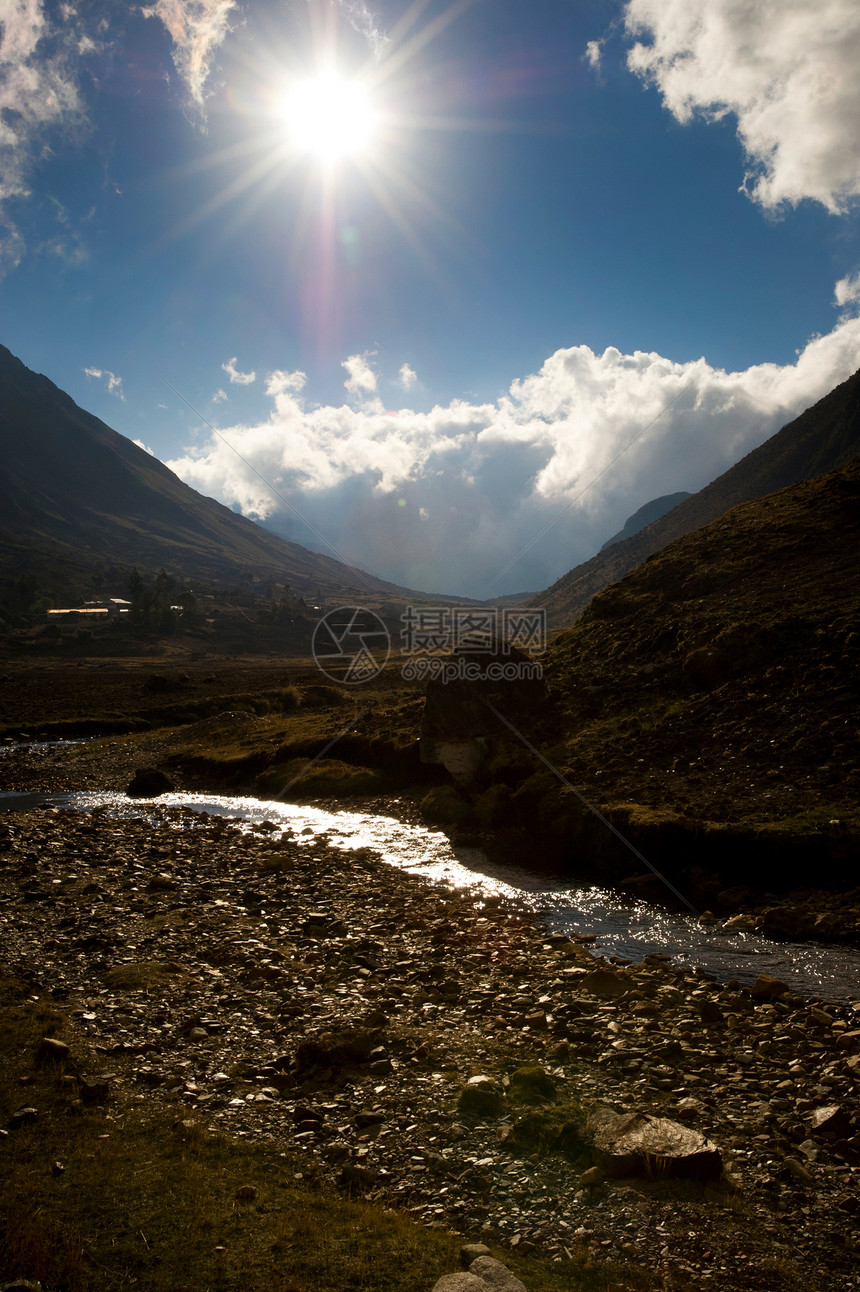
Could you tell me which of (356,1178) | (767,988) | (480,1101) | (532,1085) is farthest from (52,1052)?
(767,988)

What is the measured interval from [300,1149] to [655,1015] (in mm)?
7359

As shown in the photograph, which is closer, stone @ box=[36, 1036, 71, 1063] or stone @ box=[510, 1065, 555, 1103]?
stone @ box=[510, 1065, 555, 1103]

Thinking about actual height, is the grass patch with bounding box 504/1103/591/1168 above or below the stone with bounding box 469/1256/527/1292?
below

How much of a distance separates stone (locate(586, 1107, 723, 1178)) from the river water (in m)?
6.52

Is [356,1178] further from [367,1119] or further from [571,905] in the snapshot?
[571,905]

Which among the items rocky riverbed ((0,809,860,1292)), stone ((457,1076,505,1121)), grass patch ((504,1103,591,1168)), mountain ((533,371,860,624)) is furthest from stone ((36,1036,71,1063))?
mountain ((533,371,860,624))

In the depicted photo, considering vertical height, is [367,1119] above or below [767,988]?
below

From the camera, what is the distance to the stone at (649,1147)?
8.33m

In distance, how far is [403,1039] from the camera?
485 inches

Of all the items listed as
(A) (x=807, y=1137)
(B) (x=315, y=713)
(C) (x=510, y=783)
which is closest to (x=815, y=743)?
(C) (x=510, y=783)

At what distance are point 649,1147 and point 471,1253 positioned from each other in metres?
2.87

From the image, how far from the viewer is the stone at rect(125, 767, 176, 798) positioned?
41.6 meters

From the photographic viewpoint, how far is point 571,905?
20.6 m

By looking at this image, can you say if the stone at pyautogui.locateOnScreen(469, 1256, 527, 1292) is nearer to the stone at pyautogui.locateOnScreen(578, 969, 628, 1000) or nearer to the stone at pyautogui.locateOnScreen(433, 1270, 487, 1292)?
the stone at pyautogui.locateOnScreen(433, 1270, 487, 1292)
